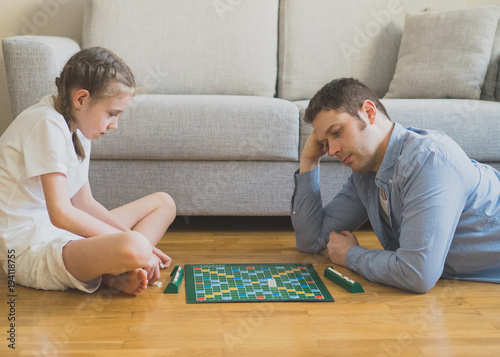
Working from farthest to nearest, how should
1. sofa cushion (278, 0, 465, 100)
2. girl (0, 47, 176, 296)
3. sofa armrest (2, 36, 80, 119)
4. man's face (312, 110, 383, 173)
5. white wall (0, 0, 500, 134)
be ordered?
white wall (0, 0, 500, 134)
sofa cushion (278, 0, 465, 100)
sofa armrest (2, 36, 80, 119)
man's face (312, 110, 383, 173)
girl (0, 47, 176, 296)

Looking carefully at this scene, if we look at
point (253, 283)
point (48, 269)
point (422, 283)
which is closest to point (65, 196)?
point (48, 269)

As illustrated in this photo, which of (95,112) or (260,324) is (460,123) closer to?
(260,324)

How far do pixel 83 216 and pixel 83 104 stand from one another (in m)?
0.32

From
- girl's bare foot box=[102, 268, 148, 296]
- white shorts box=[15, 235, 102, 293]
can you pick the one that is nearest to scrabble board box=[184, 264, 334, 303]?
girl's bare foot box=[102, 268, 148, 296]

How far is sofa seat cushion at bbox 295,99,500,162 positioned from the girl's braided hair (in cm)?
91

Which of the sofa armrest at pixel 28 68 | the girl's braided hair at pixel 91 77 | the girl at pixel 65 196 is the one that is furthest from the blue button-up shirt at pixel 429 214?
the sofa armrest at pixel 28 68

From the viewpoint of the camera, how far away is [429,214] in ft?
5.30

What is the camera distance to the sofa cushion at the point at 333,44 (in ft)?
9.59

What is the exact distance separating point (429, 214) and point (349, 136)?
0.33 metres

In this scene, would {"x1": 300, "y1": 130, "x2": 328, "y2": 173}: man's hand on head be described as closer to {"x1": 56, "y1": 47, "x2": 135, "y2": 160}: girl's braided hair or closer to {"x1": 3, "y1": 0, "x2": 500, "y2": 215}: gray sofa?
{"x1": 3, "y1": 0, "x2": 500, "y2": 215}: gray sofa

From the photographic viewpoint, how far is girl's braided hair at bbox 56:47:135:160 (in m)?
1.64

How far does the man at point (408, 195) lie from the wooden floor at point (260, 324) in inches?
2.8

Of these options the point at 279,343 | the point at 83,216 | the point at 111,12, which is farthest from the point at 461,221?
the point at 111,12

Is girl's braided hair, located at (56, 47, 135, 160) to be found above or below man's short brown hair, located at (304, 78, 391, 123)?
above
